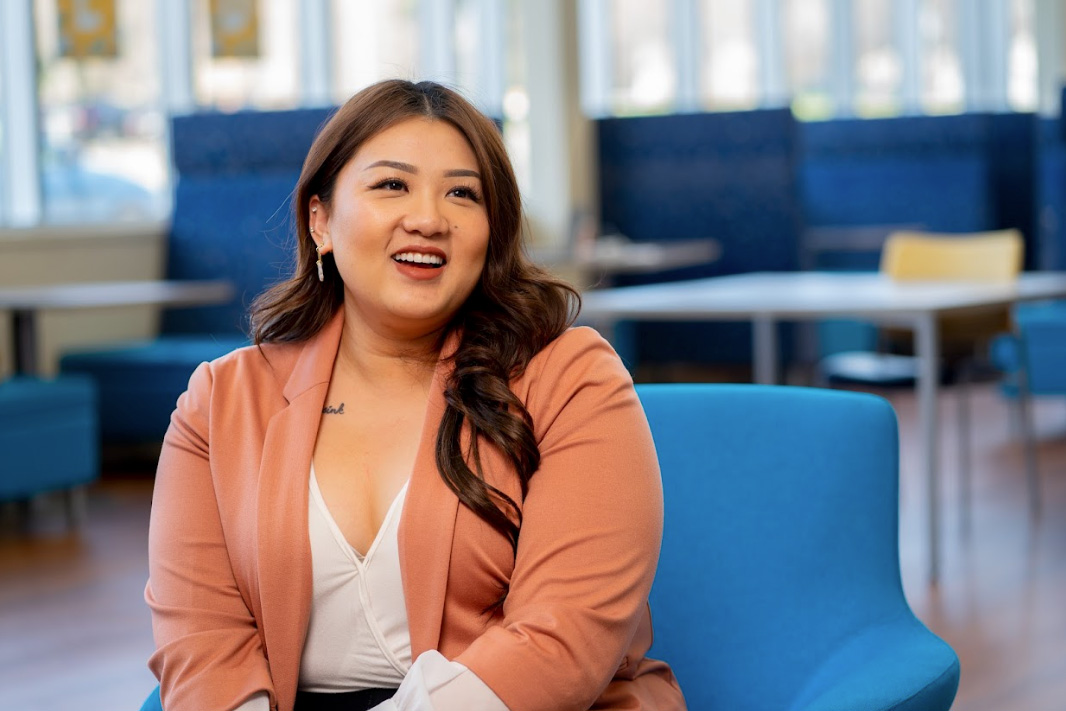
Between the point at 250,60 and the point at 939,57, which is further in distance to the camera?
the point at 939,57

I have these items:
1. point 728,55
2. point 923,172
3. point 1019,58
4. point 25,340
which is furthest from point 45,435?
point 1019,58

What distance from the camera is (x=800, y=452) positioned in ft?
5.59

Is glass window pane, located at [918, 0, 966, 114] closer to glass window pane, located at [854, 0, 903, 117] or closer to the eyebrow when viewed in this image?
glass window pane, located at [854, 0, 903, 117]

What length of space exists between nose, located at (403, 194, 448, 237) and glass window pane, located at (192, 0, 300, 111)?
547 cm

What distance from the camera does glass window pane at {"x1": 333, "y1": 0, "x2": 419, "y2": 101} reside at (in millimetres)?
7703

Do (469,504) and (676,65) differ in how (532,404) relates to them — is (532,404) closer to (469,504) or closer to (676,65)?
(469,504)

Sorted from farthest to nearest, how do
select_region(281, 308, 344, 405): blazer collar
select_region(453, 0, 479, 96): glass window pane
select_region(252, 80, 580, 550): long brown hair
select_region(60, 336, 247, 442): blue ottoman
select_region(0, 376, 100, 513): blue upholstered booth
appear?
select_region(453, 0, 479, 96): glass window pane < select_region(60, 336, 247, 442): blue ottoman < select_region(0, 376, 100, 513): blue upholstered booth < select_region(281, 308, 344, 405): blazer collar < select_region(252, 80, 580, 550): long brown hair

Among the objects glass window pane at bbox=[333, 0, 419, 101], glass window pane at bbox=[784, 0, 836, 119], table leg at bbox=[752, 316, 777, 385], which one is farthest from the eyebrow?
glass window pane at bbox=[784, 0, 836, 119]

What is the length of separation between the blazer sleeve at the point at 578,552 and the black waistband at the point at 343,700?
155 millimetres

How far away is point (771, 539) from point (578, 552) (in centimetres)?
39

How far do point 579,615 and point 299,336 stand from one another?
0.51 metres

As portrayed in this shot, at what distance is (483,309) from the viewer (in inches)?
63.0

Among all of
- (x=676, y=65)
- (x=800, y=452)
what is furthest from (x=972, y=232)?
(x=800, y=452)

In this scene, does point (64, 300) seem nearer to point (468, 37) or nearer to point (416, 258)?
point (416, 258)
